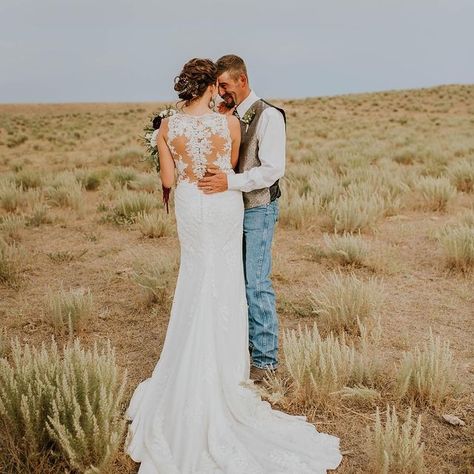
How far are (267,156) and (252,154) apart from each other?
167 mm

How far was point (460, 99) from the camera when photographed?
134ft

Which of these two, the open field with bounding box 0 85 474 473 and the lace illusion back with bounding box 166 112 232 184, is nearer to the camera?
the lace illusion back with bounding box 166 112 232 184

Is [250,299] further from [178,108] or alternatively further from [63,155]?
[63,155]

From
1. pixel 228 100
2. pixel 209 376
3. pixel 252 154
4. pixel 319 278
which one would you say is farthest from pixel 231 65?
pixel 319 278

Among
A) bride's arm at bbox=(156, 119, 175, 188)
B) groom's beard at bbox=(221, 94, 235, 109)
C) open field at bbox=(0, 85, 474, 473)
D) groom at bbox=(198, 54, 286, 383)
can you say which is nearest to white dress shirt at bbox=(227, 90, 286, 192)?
groom at bbox=(198, 54, 286, 383)

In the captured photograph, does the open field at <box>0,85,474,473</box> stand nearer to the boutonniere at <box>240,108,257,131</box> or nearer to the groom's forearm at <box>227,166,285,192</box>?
the groom's forearm at <box>227,166,285,192</box>

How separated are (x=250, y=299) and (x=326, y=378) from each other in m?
0.78

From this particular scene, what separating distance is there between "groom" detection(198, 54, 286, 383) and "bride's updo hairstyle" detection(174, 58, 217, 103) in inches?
15.2

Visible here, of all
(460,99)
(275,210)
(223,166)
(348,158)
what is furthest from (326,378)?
(460,99)

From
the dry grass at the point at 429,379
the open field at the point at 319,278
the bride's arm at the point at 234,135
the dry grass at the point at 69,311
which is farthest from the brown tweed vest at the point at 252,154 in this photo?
the dry grass at the point at 69,311

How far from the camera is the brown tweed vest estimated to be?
378cm

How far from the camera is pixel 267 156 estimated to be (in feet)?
12.2

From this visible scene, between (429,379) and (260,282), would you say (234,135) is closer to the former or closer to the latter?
(260,282)

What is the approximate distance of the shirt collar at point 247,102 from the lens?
3.86 meters
